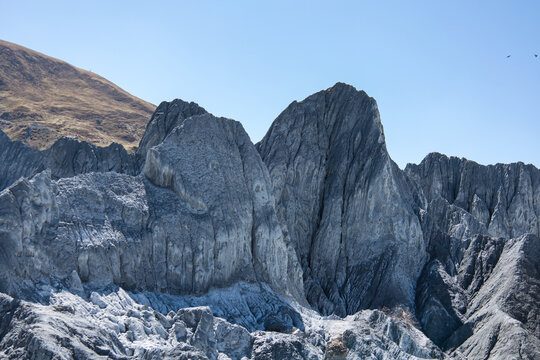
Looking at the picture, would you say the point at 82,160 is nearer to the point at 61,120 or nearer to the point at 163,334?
the point at 163,334

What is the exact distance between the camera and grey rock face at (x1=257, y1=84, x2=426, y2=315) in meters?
69.1

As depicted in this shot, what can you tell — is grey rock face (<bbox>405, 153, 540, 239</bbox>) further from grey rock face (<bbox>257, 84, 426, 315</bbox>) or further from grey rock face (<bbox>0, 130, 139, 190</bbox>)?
grey rock face (<bbox>0, 130, 139, 190</bbox>)

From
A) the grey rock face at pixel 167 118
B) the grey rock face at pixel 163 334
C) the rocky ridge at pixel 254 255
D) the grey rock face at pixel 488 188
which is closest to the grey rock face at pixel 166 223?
the rocky ridge at pixel 254 255

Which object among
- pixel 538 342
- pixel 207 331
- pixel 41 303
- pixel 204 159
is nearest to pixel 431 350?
pixel 538 342

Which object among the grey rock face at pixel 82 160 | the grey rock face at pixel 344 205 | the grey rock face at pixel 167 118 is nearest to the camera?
the grey rock face at pixel 344 205

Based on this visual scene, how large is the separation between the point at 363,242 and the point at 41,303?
3976 cm

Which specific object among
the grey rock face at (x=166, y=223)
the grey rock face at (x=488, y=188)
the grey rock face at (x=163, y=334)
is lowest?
the grey rock face at (x=163, y=334)

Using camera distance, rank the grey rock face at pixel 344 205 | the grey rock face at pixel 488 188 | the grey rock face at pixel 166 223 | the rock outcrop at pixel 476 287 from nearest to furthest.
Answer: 1. the grey rock face at pixel 166 223
2. the rock outcrop at pixel 476 287
3. the grey rock face at pixel 344 205
4. the grey rock face at pixel 488 188

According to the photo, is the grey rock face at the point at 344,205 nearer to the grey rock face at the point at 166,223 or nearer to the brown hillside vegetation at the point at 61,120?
the grey rock face at the point at 166,223

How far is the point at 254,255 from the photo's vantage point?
59406mm

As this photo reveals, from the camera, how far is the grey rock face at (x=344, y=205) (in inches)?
2719

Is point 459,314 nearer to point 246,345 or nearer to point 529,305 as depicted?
point 529,305

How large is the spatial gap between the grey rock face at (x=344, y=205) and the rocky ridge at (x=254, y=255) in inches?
6.7

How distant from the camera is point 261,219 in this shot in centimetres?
6078
